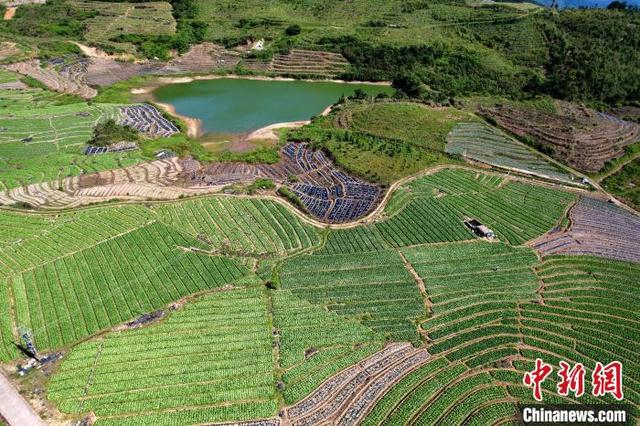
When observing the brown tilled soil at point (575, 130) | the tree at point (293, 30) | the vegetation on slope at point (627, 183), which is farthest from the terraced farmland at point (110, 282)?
the tree at point (293, 30)

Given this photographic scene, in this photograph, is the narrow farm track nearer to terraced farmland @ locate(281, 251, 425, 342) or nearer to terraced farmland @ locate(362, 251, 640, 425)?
terraced farmland @ locate(281, 251, 425, 342)

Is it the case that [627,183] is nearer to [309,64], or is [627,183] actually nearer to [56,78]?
[309,64]

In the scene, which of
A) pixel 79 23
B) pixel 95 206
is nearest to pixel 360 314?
pixel 95 206

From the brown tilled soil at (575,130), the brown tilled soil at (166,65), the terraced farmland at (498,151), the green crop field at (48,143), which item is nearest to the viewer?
the green crop field at (48,143)

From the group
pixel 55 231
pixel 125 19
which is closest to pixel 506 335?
pixel 55 231

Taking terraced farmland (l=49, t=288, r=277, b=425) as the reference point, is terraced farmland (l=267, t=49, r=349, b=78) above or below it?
above

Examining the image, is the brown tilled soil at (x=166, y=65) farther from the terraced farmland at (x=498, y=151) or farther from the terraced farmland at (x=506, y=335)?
the terraced farmland at (x=506, y=335)

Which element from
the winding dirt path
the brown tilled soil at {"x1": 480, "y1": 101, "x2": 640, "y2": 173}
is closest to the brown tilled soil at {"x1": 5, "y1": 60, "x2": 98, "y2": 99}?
the winding dirt path
